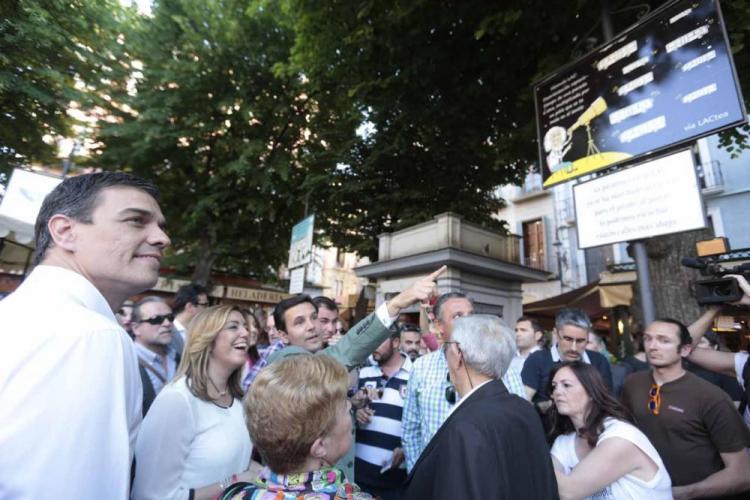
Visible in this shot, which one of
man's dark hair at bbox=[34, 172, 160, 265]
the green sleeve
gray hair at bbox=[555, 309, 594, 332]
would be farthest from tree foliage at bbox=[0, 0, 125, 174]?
gray hair at bbox=[555, 309, 594, 332]

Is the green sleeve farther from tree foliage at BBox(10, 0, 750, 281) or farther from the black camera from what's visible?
tree foliage at BBox(10, 0, 750, 281)

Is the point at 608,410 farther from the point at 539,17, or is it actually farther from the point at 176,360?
the point at 539,17

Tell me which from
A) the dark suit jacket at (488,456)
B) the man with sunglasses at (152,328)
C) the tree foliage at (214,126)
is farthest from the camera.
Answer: the tree foliage at (214,126)

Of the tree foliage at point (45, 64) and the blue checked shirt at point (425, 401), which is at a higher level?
the tree foliage at point (45, 64)

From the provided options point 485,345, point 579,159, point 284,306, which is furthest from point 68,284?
point 579,159

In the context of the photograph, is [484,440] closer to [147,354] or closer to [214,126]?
[147,354]

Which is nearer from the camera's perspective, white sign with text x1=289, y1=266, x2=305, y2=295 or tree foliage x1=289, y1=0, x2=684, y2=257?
tree foliage x1=289, y1=0, x2=684, y2=257

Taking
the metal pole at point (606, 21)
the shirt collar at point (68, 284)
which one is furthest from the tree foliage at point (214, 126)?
the shirt collar at point (68, 284)

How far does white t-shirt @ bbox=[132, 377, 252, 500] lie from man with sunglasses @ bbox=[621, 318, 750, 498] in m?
2.96

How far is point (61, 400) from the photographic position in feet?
2.68

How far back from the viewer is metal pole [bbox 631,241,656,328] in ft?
12.7

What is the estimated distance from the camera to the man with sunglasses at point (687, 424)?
261 cm

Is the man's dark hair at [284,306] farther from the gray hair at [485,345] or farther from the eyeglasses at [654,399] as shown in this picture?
the eyeglasses at [654,399]

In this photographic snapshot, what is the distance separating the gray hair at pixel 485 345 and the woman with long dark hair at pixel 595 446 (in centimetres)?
76
